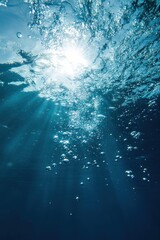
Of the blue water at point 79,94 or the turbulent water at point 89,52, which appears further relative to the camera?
the blue water at point 79,94

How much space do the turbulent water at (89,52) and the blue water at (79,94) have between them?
4 centimetres

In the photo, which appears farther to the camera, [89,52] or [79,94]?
[79,94]

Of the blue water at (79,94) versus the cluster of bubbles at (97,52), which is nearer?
the cluster of bubbles at (97,52)

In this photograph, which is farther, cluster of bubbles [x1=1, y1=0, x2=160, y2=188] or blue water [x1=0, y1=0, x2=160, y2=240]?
blue water [x1=0, y1=0, x2=160, y2=240]

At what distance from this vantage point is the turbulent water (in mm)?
7398

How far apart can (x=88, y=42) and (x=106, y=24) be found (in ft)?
3.68

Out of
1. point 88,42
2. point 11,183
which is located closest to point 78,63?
point 88,42

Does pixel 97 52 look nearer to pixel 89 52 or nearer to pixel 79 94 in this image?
pixel 89 52

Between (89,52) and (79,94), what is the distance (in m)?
3.51

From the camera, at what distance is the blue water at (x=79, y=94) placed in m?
7.72

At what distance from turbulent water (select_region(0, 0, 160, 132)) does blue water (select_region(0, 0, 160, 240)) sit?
0.04 metres

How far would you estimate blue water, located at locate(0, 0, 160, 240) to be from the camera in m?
7.72

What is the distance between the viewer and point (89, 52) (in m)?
9.42

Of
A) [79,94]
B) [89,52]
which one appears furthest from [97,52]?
[79,94]
